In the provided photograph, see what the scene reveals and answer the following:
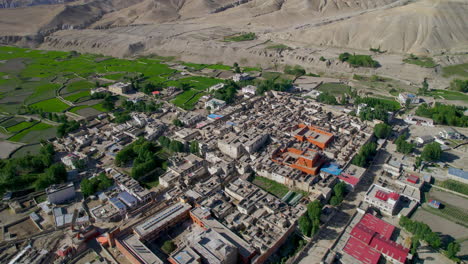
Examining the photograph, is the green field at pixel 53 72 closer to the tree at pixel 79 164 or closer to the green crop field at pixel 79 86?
the green crop field at pixel 79 86

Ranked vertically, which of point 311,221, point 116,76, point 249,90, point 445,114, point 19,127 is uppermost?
point 445,114

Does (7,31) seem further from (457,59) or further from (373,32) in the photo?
(457,59)

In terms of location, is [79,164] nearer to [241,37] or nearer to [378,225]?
[378,225]

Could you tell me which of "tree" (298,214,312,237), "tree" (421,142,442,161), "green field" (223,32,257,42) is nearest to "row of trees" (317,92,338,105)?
"tree" (421,142,442,161)

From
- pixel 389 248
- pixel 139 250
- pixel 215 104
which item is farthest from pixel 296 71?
pixel 139 250

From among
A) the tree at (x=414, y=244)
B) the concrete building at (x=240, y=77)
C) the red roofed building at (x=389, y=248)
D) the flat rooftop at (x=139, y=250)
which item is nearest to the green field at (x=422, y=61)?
the concrete building at (x=240, y=77)

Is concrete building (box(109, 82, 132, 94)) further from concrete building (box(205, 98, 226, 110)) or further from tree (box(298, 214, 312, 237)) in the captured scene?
tree (box(298, 214, 312, 237))
